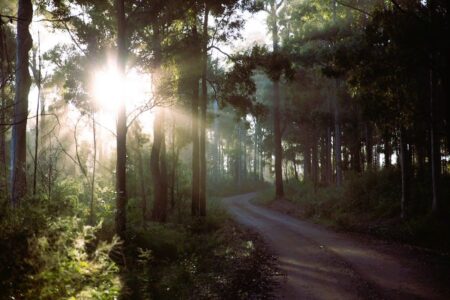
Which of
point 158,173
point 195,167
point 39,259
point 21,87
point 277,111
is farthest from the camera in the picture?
point 277,111

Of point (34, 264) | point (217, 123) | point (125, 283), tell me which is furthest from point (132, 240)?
point (217, 123)

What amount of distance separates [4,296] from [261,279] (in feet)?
19.7

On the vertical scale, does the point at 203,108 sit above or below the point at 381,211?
above

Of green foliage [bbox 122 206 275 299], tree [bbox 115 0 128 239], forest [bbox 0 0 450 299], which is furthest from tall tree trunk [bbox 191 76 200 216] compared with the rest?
tree [bbox 115 0 128 239]

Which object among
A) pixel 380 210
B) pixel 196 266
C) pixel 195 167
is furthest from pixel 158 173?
pixel 380 210

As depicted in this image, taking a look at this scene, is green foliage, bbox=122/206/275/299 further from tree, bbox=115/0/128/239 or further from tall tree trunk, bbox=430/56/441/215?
tall tree trunk, bbox=430/56/441/215

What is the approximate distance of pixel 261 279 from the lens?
9.15 metres

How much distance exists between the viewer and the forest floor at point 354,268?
798 cm

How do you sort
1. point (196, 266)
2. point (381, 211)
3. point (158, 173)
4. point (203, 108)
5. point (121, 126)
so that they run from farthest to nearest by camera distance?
1. point (203, 108)
2. point (158, 173)
3. point (381, 211)
4. point (196, 266)
5. point (121, 126)

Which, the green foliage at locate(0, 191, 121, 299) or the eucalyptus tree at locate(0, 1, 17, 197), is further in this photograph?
the green foliage at locate(0, 191, 121, 299)

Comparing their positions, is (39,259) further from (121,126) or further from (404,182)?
(404,182)

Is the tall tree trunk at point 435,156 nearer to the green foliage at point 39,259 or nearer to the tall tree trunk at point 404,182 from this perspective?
the tall tree trunk at point 404,182

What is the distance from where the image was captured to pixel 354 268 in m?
9.86

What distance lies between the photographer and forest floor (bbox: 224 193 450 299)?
7.98 m
